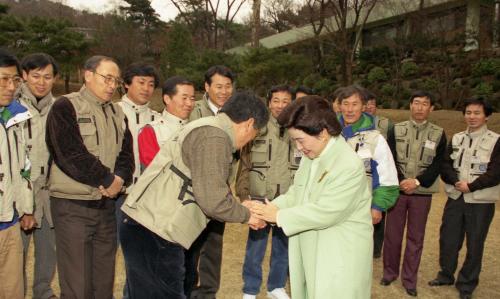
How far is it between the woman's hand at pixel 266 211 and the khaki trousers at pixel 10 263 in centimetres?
165

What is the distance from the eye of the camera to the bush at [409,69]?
19.8m

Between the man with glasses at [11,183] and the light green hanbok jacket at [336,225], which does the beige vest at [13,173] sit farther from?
the light green hanbok jacket at [336,225]

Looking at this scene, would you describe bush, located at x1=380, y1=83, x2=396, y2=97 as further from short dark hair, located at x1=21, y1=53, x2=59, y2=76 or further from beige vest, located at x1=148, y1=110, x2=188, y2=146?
short dark hair, located at x1=21, y1=53, x2=59, y2=76

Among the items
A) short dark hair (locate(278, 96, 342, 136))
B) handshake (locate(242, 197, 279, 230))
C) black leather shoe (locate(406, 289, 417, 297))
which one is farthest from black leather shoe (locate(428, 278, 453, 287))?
short dark hair (locate(278, 96, 342, 136))

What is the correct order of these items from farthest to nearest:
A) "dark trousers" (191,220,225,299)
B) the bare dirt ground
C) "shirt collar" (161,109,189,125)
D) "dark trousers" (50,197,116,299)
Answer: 1. the bare dirt ground
2. "dark trousers" (191,220,225,299)
3. "shirt collar" (161,109,189,125)
4. "dark trousers" (50,197,116,299)

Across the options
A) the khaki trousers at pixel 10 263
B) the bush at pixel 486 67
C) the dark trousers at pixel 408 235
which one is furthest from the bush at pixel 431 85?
the khaki trousers at pixel 10 263

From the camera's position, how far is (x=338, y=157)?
2266 millimetres

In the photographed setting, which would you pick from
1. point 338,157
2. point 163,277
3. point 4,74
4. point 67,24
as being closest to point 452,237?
point 338,157

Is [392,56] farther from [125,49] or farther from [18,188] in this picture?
[18,188]

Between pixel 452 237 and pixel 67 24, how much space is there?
69.9 feet

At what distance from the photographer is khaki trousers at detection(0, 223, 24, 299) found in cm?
282

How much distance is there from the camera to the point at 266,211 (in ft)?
8.49

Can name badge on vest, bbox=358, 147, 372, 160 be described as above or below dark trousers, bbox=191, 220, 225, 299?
above

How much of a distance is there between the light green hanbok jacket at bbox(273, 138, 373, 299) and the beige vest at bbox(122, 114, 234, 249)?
520 millimetres
